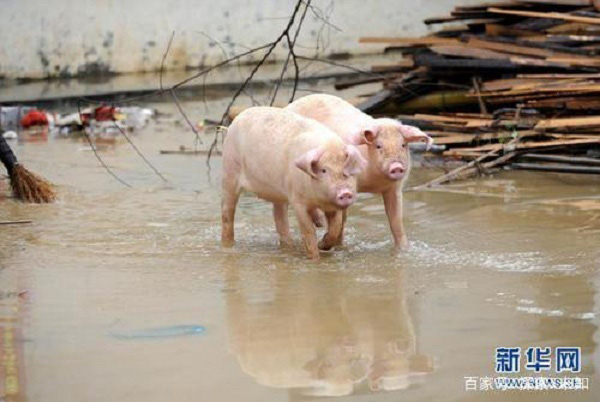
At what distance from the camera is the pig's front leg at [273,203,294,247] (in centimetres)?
807

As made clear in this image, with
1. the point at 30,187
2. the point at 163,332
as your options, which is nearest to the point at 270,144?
the point at 163,332

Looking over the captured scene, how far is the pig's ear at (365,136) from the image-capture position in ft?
24.4

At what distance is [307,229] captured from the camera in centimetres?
752

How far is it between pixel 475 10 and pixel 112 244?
538 centimetres

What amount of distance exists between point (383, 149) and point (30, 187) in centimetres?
364

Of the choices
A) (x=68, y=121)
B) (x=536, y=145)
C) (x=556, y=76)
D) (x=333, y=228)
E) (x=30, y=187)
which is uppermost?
(x=556, y=76)

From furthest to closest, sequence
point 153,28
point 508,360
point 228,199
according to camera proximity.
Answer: point 153,28 → point 228,199 → point 508,360

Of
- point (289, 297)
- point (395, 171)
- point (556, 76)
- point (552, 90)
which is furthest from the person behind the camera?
point (556, 76)

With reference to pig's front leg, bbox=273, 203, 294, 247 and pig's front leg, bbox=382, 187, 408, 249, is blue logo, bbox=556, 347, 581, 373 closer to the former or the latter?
pig's front leg, bbox=382, 187, 408, 249

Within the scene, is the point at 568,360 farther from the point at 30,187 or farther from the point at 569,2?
the point at 569,2

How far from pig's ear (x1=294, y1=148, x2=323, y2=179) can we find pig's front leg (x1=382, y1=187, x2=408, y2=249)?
78cm

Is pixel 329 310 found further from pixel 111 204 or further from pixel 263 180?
pixel 111 204

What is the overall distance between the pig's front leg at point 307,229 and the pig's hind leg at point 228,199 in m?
0.74

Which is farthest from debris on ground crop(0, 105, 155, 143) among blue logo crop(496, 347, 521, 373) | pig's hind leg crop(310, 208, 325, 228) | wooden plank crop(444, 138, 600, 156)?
blue logo crop(496, 347, 521, 373)
